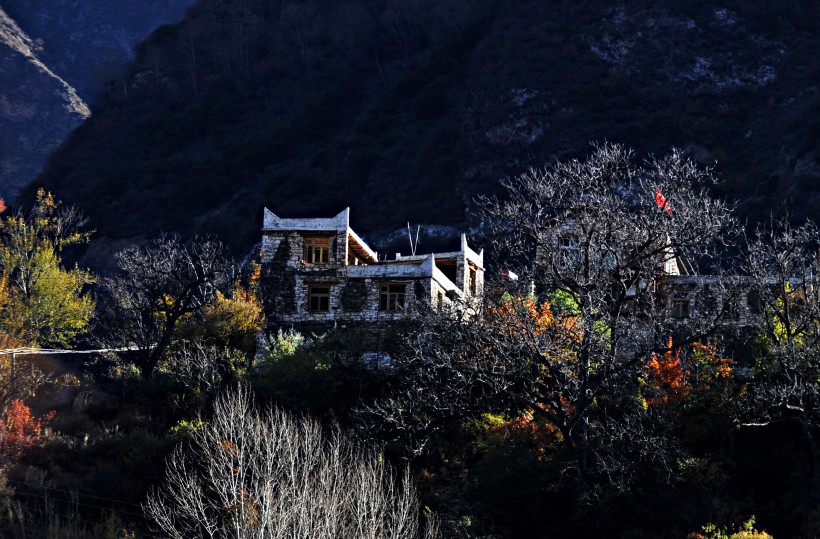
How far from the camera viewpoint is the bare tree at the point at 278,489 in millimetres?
35875

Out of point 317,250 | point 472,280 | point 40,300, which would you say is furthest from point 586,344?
point 40,300

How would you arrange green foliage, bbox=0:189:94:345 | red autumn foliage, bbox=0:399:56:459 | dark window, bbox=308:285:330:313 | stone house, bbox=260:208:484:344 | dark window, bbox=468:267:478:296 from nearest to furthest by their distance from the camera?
red autumn foliage, bbox=0:399:56:459, stone house, bbox=260:208:484:344, dark window, bbox=308:285:330:313, dark window, bbox=468:267:478:296, green foliage, bbox=0:189:94:345

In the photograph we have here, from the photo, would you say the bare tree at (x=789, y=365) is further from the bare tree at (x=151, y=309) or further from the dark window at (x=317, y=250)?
the bare tree at (x=151, y=309)

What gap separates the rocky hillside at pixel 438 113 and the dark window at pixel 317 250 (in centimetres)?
4308

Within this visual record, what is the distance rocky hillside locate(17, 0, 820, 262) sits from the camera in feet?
353

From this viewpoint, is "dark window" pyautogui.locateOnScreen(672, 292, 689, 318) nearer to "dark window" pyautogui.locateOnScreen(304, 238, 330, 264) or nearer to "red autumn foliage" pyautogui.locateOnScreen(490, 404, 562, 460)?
"dark window" pyautogui.locateOnScreen(304, 238, 330, 264)

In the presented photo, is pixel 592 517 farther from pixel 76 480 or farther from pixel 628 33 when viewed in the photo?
pixel 628 33

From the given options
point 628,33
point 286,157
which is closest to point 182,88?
point 286,157

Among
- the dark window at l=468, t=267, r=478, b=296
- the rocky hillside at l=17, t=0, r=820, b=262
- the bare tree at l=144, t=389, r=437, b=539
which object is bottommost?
the bare tree at l=144, t=389, r=437, b=539

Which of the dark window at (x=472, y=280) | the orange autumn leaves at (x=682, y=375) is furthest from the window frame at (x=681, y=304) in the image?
the orange autumn leaves at (x=682, y=375)

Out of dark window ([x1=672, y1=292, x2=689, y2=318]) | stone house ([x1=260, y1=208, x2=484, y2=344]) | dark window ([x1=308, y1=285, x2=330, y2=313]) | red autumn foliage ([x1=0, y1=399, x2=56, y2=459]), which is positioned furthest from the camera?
dark window ([x1=672, y1=292, x2=689, y2=318])

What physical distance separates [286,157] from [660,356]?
273 ft

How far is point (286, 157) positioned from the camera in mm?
126938

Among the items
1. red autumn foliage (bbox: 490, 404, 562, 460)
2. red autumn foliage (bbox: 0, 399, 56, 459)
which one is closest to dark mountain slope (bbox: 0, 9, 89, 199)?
red autumn foliage (bbox: 0, 399, 56, 459)
